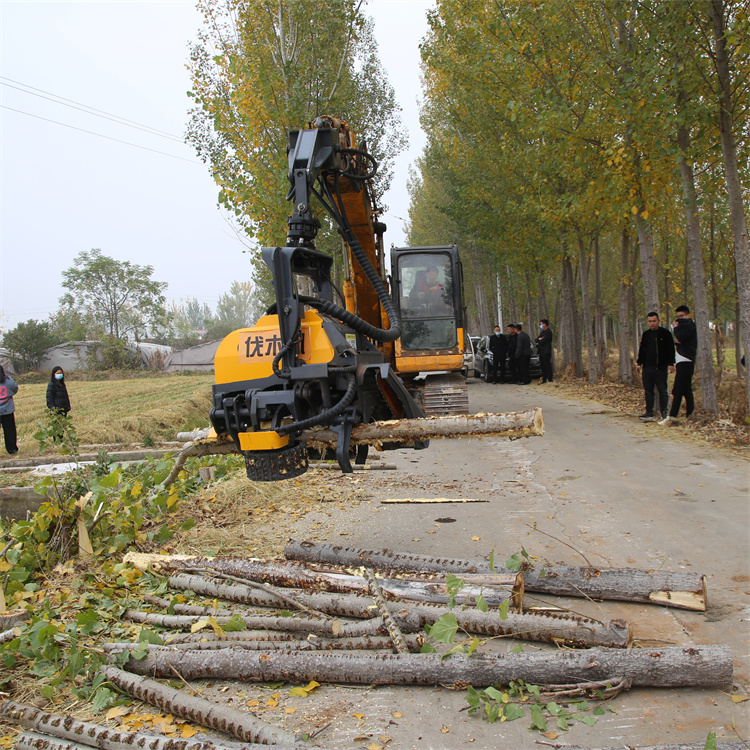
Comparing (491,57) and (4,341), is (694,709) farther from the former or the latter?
(4,341)

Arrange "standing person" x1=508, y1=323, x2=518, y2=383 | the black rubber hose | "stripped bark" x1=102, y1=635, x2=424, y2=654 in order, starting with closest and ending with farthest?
"stripped bark" x1=102, y1=635, x2=424, y2=654, the black rubber hose, "standing person" x1=508, y1=323, x2=518, y2=383

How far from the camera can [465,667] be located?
3367 mm

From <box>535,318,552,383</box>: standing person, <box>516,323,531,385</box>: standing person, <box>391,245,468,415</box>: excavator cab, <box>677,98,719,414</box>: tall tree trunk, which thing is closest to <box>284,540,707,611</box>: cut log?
<box>391,245,468,415</box>: excavator cab

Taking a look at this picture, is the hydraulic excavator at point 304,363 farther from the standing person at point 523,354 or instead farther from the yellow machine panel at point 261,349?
the standing person at point 523,354

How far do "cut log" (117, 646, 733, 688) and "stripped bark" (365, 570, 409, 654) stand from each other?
0.13 meters

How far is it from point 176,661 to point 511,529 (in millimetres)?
3462

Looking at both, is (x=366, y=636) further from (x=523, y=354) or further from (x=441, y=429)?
(x=523, y=354)

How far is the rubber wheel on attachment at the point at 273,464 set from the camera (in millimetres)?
5074

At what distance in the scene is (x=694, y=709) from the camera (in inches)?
121

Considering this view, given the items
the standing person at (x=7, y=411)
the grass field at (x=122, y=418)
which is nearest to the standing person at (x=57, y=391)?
the grass field at (x=122, y=418)

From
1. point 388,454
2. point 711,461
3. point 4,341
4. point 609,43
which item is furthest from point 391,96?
point 4,341

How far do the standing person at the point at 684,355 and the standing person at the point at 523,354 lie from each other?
11.0 meters

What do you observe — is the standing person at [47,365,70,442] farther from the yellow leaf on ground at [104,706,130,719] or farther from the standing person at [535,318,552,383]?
the standing person at [535,318,552,383]

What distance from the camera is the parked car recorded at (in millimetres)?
→ 23047
